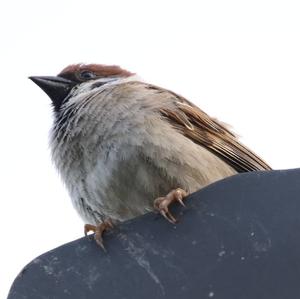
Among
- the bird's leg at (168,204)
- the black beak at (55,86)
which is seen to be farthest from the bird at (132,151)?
the bird's leg at (168,204)

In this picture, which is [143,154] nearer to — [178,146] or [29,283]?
[178,146]

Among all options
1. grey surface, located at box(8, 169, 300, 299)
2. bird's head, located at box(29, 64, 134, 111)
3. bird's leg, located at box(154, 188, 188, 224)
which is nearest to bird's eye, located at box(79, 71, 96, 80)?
bird's head, located at box(29, 64, 134, 111)

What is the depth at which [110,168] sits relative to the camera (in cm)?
395

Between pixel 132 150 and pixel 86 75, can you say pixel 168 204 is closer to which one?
pixel 132 150

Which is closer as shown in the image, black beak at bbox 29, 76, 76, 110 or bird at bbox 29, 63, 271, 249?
bird at bbox 29, 63, 271, 249

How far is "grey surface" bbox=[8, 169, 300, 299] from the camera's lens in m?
2.19

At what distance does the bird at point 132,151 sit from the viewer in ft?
13.0

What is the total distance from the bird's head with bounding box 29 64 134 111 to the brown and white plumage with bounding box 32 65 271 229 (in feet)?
1.11

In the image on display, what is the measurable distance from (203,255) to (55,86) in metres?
2.83

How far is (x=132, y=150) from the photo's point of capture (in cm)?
394

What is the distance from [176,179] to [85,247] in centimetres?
146

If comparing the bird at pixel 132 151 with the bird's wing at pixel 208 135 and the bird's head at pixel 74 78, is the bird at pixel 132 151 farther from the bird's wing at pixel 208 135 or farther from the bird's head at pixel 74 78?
the bird's head at pixel 74 78

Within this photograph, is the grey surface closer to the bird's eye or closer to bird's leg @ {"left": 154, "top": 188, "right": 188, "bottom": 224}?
bird's leg @ {"left": 154, "top": 188, "right": 188, "bottom": 224}

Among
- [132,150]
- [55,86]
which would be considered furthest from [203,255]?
[55,86]
